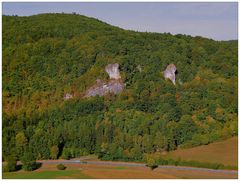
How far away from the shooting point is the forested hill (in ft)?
327

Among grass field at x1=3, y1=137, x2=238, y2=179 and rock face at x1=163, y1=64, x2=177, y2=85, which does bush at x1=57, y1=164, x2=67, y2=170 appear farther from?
rock face at x1=163, y1=64, x2=177, y2=85

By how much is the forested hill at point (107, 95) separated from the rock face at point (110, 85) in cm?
102

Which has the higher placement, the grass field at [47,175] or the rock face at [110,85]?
the rock face at [110,85]

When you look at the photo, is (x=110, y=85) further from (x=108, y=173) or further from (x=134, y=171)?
(x=108, y=173)

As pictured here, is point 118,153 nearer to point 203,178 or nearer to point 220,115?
point 203,178

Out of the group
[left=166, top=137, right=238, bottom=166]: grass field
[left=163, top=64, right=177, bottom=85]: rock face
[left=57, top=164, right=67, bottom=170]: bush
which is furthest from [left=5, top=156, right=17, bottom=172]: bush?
[left=163, top=64, right=177, bottom=85]: rock face

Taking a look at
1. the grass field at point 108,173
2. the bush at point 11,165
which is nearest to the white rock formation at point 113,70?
the grass field at point 108,173

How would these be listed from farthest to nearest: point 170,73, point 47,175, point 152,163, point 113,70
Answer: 1. point 170,73
2. point 113,70
3. point 152,163
4. point 47,175

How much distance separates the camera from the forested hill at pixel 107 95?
99750 millimetres

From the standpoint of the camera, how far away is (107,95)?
117m

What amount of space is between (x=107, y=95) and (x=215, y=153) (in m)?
28.6

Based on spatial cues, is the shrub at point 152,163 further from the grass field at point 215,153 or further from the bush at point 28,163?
the bush at point 28,163

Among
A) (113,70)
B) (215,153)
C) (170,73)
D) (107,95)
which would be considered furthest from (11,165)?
(170,73)

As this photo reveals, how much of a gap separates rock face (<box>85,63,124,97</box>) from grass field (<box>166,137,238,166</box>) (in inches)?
925
